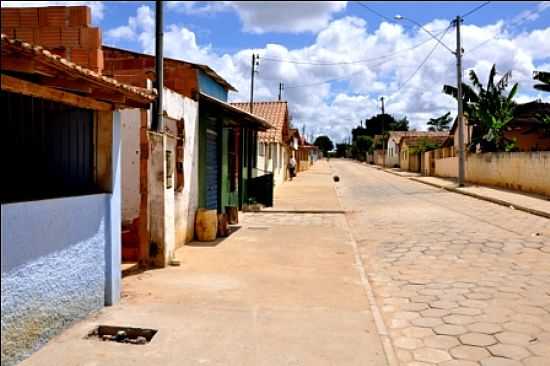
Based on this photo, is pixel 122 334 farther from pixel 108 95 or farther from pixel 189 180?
pixel 189 180

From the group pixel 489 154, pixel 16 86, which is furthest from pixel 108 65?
pixel 489 154

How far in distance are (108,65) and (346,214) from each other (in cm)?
842

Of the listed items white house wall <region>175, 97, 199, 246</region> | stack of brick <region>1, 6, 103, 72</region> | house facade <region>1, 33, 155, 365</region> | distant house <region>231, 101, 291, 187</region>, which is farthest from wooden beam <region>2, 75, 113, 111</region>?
distant house <region>231, 101, 291, 187</region>

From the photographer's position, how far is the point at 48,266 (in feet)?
14.8

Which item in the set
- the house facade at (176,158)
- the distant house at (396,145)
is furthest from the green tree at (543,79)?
the distant house at (396,145)

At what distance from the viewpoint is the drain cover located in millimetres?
4801

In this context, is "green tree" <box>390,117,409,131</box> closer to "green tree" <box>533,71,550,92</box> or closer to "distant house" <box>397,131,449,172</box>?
"distant house" <box>397,131,449,172</box>

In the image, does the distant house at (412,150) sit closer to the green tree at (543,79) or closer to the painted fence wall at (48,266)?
the green tree at (543,79)

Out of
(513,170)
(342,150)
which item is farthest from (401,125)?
(513,170)

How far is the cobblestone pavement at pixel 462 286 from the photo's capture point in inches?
184

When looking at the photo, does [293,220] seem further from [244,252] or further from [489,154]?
[489,154]

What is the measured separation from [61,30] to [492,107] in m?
26.3

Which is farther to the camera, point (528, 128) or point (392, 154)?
point (392, 154)

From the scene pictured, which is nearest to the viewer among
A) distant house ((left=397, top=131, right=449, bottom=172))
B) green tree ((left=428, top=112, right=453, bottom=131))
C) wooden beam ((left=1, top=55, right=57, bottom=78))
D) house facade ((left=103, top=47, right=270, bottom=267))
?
wooden beam ((left=1, top=55, right=57, bottom=78))
